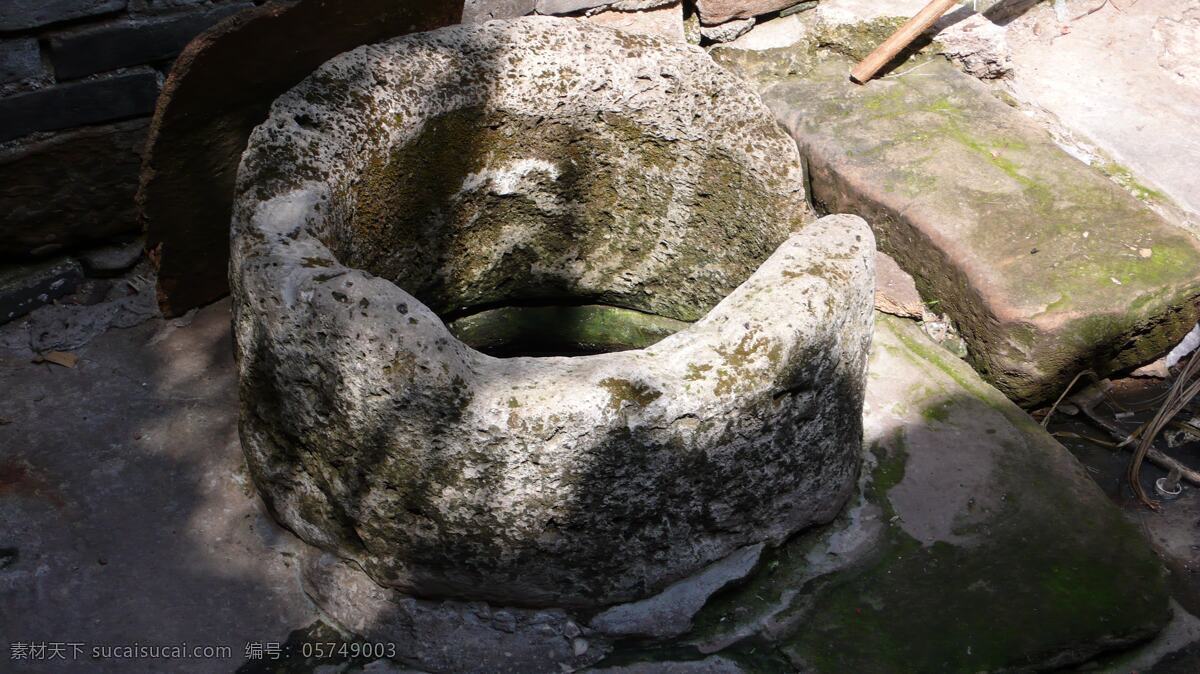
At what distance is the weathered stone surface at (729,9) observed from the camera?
3227 mm

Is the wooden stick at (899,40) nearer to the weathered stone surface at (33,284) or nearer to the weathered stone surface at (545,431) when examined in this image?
the weathered stone surface at (545,431)

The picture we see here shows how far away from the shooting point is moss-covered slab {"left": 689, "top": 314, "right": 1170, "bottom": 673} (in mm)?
1989

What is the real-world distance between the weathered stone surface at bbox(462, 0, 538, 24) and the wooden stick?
3.28ft

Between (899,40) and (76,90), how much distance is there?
7.08 ft

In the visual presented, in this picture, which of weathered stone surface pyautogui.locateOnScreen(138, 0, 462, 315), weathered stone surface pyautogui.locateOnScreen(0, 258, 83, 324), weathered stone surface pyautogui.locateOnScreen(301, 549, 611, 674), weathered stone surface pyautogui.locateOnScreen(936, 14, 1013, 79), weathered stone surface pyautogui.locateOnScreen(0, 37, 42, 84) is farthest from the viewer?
weathered stone surface pyautogui.locateOnScreen(936, 14, 1013, 79)

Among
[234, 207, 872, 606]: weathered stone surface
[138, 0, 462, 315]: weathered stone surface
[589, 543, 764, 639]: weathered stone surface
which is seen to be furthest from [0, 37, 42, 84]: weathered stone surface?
[589, 543, 764, 639]: weathered stone surface

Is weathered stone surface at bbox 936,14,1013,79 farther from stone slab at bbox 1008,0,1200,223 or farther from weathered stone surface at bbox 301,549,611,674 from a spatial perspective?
weathered stone surface at bbox 301,549,611,674

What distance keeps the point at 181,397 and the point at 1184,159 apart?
113 inches

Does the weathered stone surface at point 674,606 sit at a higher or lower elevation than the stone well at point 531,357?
lower

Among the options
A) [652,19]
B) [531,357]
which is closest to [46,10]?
[531,357]

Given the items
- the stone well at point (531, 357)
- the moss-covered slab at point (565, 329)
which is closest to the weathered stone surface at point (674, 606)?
the stone well at point (531, 357)

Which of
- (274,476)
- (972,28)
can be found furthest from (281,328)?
(972,28)

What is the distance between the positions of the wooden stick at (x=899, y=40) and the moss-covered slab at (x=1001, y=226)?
0.05 metres

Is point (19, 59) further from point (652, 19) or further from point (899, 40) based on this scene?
point (899, 40)
